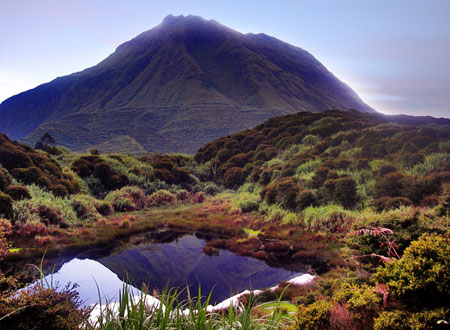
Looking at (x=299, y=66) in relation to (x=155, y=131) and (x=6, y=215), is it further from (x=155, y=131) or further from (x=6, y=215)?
(x=6, y=215)

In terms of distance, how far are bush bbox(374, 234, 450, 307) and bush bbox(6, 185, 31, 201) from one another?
15118 mm

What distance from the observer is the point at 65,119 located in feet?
331

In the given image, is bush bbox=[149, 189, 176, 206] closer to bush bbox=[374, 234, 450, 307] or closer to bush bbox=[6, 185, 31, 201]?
bush bbox=[6, 185, 31, 201]

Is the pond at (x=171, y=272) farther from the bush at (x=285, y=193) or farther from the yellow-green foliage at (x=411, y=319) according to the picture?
the bush at (x=285, y=193)

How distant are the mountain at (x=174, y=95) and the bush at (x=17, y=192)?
58.8 m

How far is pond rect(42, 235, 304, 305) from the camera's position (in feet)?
27.7

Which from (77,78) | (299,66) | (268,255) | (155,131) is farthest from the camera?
(299,66)

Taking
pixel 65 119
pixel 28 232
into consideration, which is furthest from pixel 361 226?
pixel 65 119

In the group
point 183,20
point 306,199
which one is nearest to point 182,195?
point 306,199

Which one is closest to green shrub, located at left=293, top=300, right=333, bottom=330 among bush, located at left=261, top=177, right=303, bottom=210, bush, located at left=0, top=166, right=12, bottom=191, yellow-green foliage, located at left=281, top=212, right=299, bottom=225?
yellow-green foliage, located at left=281, top=212, right=299, bottom=225

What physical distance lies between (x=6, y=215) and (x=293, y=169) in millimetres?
16485

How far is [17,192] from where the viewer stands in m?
13.4

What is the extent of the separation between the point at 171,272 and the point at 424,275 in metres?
8.16

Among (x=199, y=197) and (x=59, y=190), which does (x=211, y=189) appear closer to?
(x=199, y=197)
